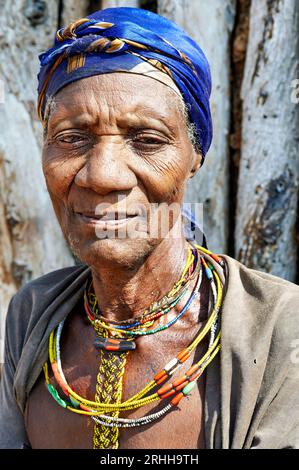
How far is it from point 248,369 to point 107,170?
2.65 ft

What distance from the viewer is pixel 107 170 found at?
2109 mm

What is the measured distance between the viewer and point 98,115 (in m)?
2.16

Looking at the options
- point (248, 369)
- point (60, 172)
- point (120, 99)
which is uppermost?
point (120, 99)

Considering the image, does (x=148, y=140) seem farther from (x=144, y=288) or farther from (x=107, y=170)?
(x=144, y=288)

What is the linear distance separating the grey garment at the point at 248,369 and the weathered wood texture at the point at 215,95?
0.94m

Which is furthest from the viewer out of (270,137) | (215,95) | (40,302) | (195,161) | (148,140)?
(215,95)

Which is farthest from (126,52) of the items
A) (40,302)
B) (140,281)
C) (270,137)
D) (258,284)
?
(270,137)

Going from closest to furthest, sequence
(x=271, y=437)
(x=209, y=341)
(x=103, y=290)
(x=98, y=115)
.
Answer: (x=271, y=437) < (x=98, y=115) < (x=209, y=341) < (x=103, y=290)

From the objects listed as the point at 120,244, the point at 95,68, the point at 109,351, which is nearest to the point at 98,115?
the point at 95,68

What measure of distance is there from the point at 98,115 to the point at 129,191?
0.28 meters

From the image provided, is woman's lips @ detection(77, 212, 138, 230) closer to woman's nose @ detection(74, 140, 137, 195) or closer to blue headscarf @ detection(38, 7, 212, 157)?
woman's nose @ detection(74, 140, 137, 195)

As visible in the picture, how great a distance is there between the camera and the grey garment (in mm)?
2051

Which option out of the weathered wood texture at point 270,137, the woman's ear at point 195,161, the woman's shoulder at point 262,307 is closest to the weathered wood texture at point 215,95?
the weathered wood texture at point 270,137

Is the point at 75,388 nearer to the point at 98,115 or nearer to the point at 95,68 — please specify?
the point at 98,115
